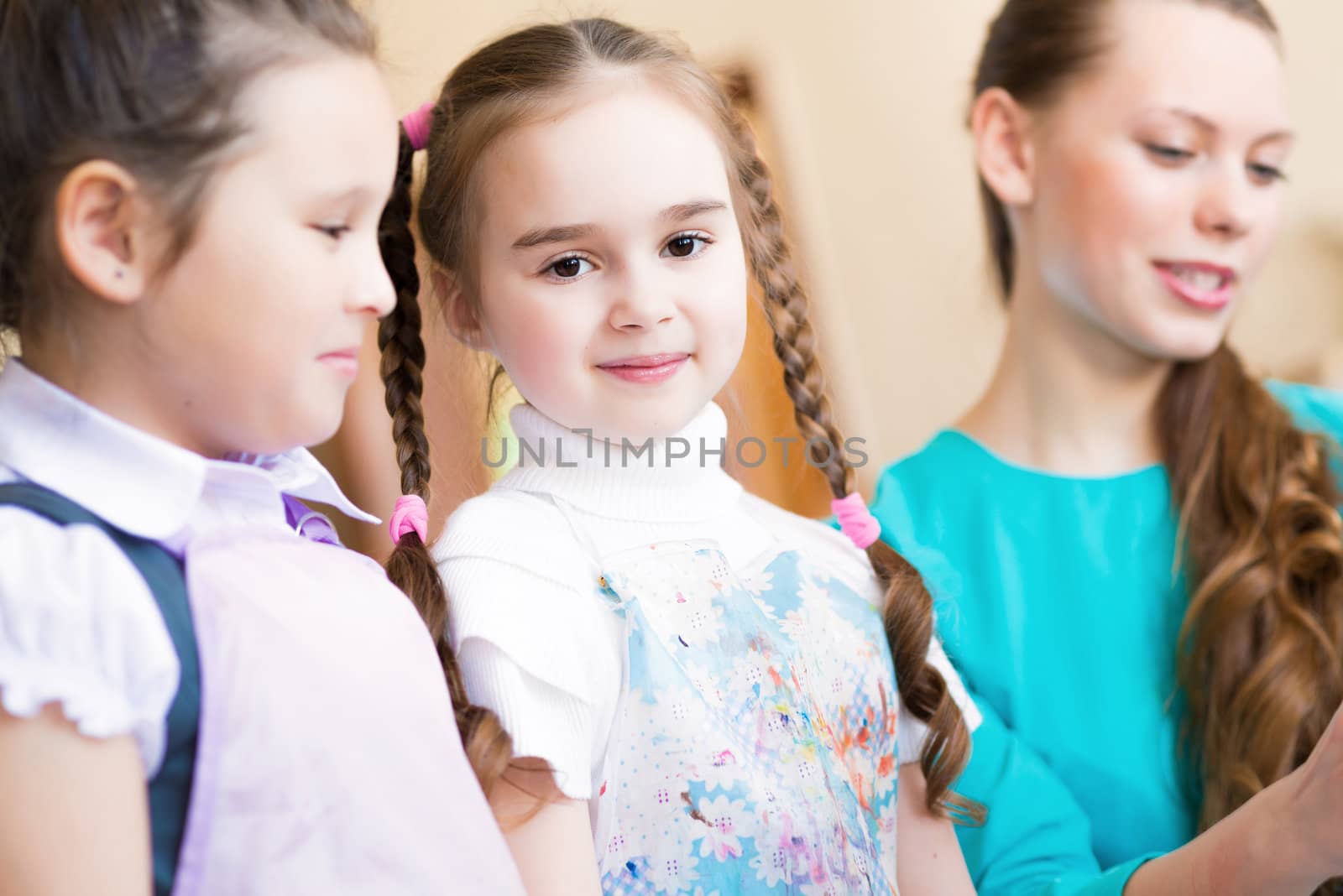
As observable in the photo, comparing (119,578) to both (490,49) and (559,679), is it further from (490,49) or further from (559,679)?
(490,49)

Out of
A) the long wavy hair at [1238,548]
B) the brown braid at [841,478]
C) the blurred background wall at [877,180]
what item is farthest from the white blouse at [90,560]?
the blurred background wall at [877,180]

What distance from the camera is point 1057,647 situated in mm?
1216

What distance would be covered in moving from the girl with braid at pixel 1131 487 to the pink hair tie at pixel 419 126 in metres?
0.59

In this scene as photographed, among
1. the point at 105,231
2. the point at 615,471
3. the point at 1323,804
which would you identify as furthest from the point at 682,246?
the point at 1323,804

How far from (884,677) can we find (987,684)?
32cm

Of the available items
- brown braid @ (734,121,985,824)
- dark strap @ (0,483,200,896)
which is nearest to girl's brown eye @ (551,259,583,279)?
brown braid @ (734,121,985,824)

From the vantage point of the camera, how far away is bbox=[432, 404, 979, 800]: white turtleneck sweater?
74 centimetres

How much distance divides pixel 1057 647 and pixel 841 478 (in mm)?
367

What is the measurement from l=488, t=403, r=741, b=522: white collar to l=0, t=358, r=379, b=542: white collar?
11.0 inches

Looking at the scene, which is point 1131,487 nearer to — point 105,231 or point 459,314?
point 459,314

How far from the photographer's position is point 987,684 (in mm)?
1203

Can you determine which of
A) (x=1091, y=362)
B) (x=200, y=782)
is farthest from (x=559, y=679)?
(x=1091, y=362)

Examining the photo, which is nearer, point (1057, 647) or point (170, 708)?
point (170, 708)

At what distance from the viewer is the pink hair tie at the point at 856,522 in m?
0.98
